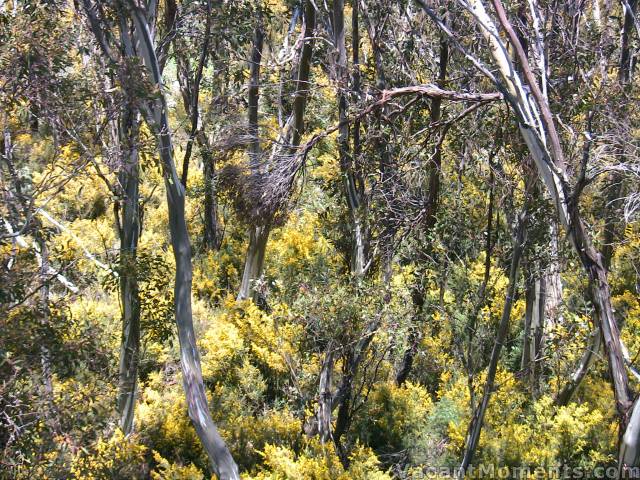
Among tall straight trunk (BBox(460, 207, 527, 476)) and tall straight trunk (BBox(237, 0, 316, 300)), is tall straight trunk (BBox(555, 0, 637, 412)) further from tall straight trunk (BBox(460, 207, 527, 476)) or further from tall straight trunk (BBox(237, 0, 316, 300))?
tall straight trunk (BBox(237, 0, 316, 300))

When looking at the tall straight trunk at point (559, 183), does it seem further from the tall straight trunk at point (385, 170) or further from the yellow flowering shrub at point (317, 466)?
the yellow flowering shrub at point (317, 466)

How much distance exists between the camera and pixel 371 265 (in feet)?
26.4

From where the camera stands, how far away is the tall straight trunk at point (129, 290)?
23.8ft

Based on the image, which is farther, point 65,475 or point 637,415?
point 65,475

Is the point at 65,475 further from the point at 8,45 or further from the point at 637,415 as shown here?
the point at 637,415

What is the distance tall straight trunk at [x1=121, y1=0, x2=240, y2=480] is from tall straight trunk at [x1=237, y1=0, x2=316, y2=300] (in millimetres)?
785

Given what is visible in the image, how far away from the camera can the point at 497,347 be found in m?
6.84

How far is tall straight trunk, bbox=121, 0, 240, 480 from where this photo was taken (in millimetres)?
6258

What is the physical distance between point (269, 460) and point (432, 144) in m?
3.47

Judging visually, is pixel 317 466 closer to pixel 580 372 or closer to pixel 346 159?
pixel 346 159

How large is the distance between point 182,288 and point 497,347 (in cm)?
300

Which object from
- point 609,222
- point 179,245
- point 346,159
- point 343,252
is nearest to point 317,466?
point 179,245

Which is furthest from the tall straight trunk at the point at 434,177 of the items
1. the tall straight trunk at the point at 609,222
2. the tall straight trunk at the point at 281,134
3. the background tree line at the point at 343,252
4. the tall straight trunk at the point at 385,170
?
the tall straight trunk at the point at 609,222

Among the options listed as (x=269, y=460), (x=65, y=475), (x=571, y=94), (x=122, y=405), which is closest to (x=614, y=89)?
(x=571, y=94)
